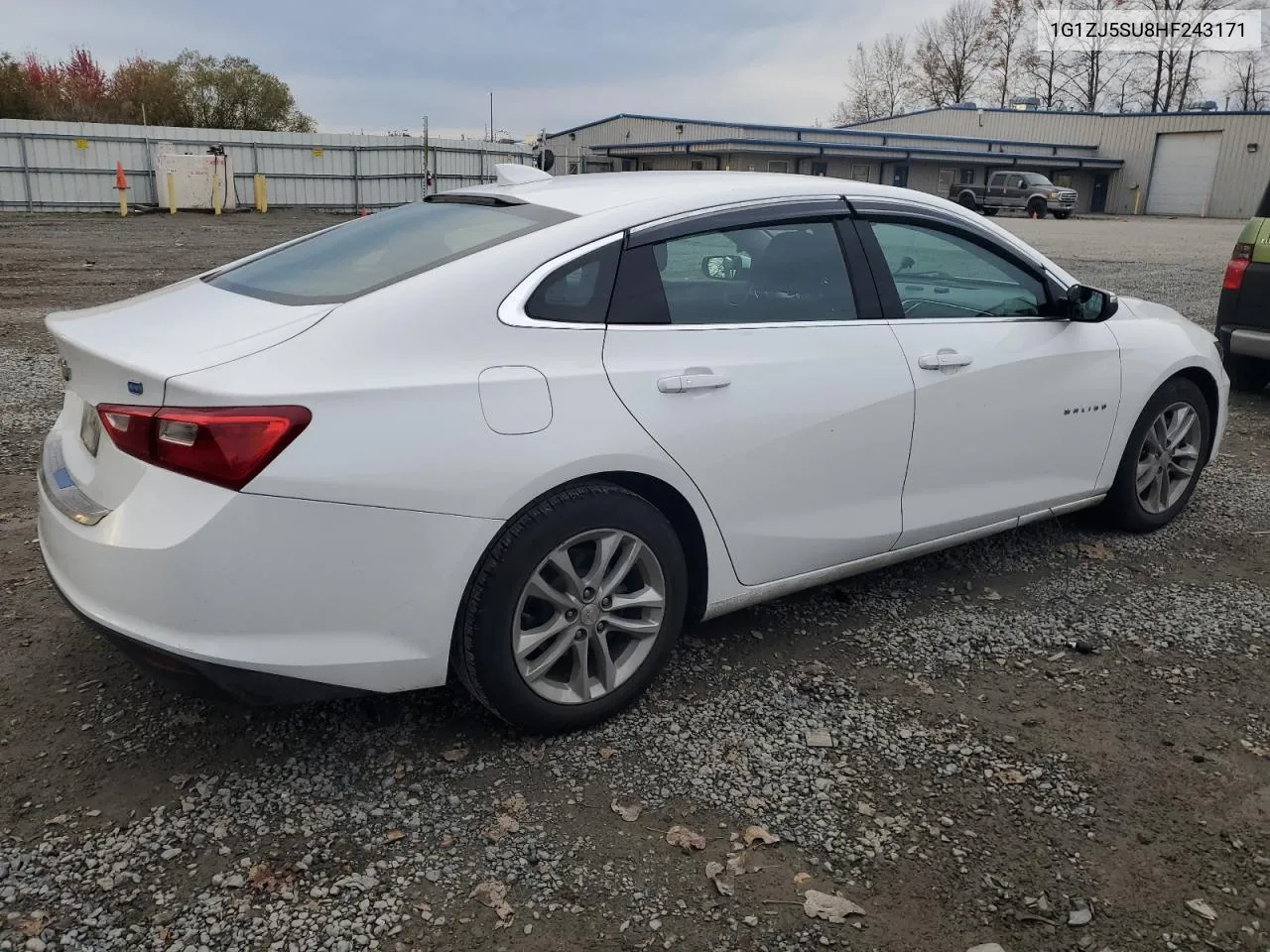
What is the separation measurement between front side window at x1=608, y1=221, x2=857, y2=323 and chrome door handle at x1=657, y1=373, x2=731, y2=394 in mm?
189

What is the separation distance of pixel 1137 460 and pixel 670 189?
2.62 m

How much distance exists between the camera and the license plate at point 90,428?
8.77ft

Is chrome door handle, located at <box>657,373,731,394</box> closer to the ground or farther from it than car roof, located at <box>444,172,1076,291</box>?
closer to the ground

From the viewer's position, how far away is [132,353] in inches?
104

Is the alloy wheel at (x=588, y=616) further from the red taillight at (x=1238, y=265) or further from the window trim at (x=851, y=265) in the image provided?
the red taillight at (x=1238, y=265)

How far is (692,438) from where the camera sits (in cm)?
302

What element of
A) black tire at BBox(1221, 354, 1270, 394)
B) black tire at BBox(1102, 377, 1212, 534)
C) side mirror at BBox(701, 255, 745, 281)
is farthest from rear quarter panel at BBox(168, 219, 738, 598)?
black tire at BBox(1221, 354, 1270, 394)

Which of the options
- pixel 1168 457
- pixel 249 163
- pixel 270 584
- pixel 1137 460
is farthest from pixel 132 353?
pixel 249 163

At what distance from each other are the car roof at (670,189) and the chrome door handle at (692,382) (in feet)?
1.85

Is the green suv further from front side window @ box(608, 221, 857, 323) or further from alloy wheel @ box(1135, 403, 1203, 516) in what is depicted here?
front side window @ box(608, 221, 857, 323)

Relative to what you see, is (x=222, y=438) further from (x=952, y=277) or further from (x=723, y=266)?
(x=952, y=277)

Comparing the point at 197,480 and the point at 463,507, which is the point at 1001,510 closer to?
the point at 463,507

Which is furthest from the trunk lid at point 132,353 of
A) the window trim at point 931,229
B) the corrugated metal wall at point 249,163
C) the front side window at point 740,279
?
the corrugated metal wall at point 249,163

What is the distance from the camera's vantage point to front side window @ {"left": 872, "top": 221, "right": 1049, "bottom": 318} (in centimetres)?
372
